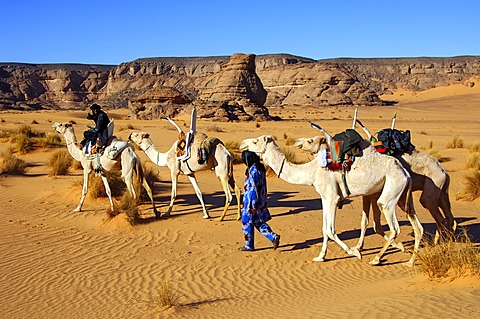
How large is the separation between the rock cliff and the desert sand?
35.0 meters

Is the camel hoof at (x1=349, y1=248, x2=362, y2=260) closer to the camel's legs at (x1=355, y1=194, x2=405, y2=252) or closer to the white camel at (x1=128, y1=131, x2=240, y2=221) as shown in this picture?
the camel's legs at (x1=355, y1=194, x2=405, y2=252)

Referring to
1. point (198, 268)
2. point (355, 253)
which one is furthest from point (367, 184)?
point (198, 268)

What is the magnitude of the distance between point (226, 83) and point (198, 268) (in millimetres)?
50609

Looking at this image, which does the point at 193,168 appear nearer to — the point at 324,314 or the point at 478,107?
the point at 324,314

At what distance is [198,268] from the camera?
26.1 feet

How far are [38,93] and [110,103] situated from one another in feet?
95.5

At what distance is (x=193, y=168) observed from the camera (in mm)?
10930

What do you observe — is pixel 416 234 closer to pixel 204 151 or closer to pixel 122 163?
pixel 204 151

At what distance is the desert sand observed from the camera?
19.3ft

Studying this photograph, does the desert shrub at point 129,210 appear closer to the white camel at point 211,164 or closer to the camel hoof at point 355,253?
the white camel at point 211,164

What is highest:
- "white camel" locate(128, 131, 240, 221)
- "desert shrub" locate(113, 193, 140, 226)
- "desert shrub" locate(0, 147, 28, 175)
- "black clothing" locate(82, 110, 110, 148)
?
"black clothing" locate(82, 110, 110, 148)

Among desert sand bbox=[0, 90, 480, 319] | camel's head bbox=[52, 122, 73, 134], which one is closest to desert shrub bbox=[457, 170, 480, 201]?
desert sand bbox=[0, 90, 480, 319]

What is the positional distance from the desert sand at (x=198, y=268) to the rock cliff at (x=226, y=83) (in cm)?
3501

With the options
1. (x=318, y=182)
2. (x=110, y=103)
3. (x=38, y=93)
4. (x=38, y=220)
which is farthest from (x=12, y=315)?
(x=38, y=93)
